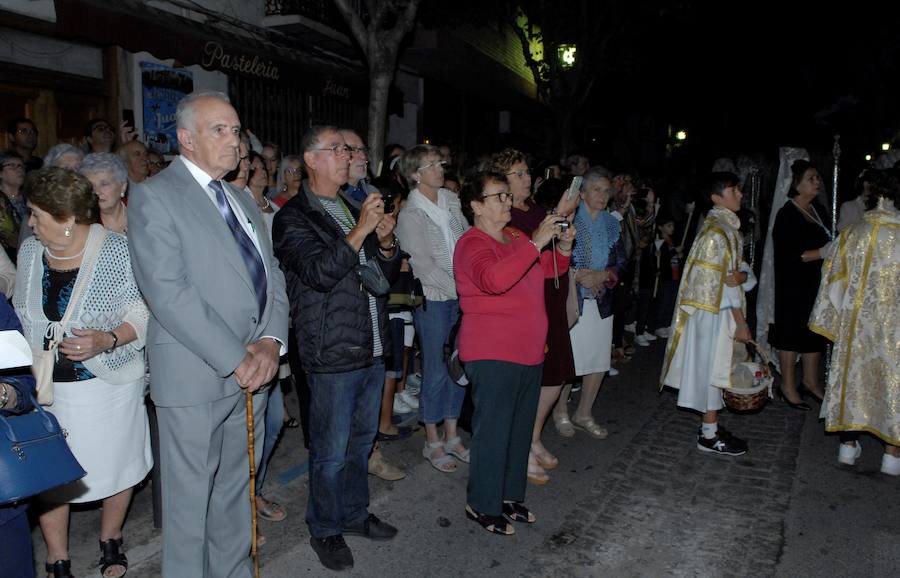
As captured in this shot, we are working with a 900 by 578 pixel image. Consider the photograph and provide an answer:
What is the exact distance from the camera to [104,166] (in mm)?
4102

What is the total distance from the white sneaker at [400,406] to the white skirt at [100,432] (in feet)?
10.1

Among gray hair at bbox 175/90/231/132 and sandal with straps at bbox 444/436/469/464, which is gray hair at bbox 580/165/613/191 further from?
gray hair at bbox 175/90/231/132

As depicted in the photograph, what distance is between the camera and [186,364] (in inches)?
122

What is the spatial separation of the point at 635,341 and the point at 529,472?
518cm

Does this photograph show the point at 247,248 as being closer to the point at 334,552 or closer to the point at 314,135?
the point at 314,135

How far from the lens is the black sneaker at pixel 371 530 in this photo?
4316 mm

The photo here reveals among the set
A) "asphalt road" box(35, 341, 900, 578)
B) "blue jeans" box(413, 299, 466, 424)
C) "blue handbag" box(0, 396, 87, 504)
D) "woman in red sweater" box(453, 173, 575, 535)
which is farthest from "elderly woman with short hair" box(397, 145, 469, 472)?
"blue handbag" box(0, 396, 87, 504)

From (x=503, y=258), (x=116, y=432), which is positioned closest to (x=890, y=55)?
(x=503, y=258)

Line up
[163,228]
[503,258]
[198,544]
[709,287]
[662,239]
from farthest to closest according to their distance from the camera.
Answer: [662,239] < [709,287] < [503,258] < [198,544] < [163,228]

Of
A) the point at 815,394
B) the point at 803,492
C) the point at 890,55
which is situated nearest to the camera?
the point at 803,492

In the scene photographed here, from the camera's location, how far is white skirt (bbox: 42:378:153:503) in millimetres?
3600

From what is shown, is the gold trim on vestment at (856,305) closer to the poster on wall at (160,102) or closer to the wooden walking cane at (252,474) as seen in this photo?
the wooden walking cane at (252,474)

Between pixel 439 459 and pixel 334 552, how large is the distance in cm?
158

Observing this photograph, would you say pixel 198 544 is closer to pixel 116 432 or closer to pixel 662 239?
pixel 116 432
